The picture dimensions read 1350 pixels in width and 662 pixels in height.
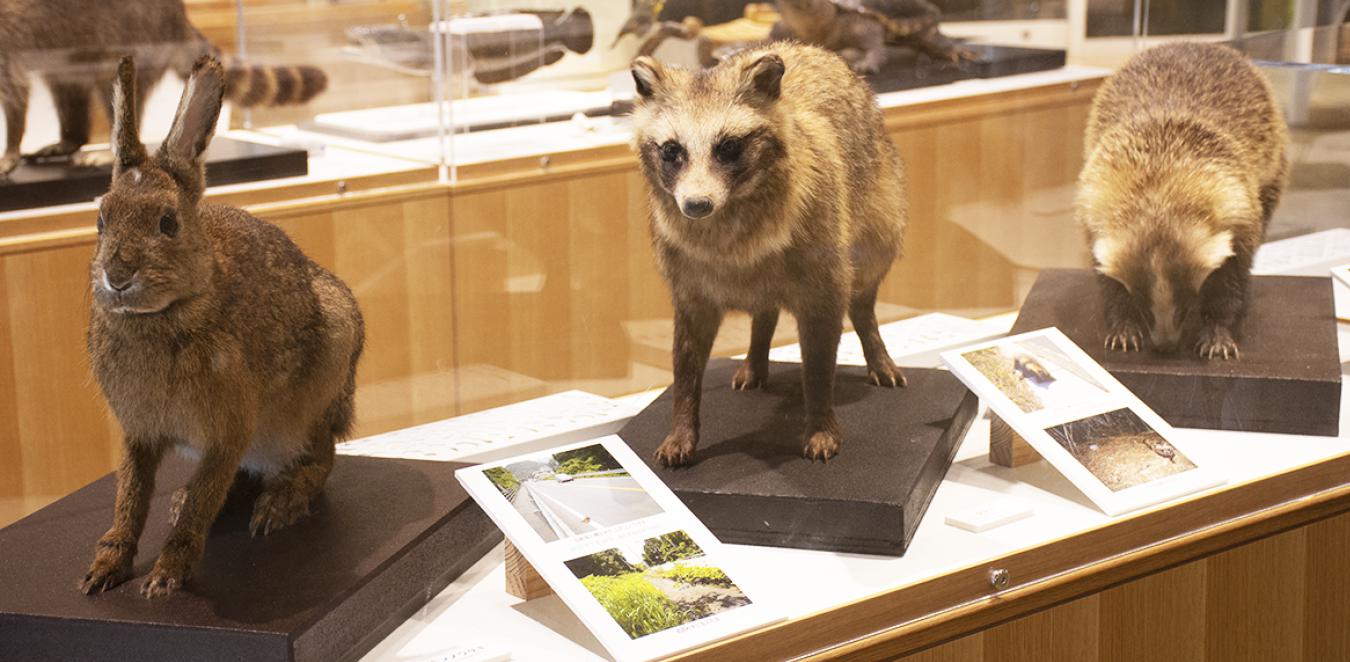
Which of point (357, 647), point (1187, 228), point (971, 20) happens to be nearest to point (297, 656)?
point (357, 647)

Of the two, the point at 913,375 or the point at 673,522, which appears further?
the point at 913,375

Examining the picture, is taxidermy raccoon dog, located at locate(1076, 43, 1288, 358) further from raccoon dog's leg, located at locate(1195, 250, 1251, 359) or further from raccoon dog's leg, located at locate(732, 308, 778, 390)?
raccoon dog's leg, located at locate(732, 308, 778, 390)

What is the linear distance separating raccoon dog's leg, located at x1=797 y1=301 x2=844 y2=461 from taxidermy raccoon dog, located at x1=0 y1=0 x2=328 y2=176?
1056 mm

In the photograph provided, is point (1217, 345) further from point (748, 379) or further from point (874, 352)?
point (748, 379)

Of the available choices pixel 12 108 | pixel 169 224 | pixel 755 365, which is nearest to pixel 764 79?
pixel 755 365

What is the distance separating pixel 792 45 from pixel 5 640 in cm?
137

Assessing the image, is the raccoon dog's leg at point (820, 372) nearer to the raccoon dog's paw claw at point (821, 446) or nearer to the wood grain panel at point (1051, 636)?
the raccoon dog's paw claw at point (821, 446)

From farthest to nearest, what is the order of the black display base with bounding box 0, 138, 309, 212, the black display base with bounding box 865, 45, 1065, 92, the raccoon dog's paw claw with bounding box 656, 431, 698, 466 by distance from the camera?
the black display base with bounding box 865, 45, 1065, 92, the black display base with bounding box 0, 138, 309, 212, the raccoon dog's paw claw with bounding box 656, 431, 698, 466

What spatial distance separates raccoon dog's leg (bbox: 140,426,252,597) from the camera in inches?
66.6

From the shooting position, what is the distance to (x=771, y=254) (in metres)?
1.97

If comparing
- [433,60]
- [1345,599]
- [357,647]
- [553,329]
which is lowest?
[1345,599]

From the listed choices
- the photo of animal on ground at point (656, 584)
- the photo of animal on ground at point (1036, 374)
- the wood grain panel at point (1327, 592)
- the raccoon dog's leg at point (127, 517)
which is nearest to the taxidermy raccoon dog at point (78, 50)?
the raccoon dog's leg at point (127, 517)

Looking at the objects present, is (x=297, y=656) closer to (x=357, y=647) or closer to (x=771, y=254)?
(x=357, y=647)

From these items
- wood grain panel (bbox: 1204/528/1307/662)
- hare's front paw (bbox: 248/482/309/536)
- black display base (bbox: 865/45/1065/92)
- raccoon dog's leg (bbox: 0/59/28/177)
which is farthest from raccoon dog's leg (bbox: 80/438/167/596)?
black display base (bbox: 865/45/1065/92)
